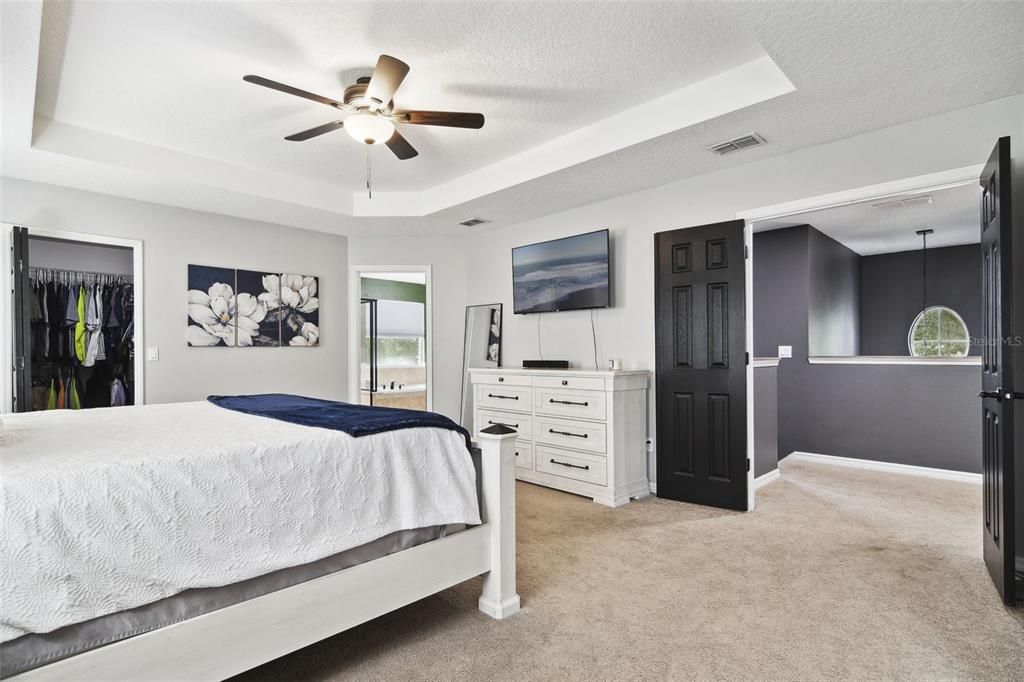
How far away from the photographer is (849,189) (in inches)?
128

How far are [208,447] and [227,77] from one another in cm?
223

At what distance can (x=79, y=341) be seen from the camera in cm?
460

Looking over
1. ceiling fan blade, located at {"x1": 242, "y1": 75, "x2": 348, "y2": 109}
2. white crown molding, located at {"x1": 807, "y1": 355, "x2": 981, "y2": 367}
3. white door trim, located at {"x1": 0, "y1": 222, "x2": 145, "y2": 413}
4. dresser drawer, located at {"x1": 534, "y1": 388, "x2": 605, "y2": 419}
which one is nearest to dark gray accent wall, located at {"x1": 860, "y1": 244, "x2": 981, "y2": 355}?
white crown molding, located at {"x1": 807, "y1": 355, "x2": 981, "y2": 367}

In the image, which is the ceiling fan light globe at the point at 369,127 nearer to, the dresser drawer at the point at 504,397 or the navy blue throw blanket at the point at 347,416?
the navy blue throw blanket at the point at 347,416

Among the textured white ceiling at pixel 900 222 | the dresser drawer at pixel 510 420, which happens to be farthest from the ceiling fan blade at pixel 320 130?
the textured white ceiling at pixel 900 222

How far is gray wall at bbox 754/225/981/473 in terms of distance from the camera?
4.85 metres

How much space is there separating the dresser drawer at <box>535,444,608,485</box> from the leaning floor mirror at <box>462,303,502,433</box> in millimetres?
1400

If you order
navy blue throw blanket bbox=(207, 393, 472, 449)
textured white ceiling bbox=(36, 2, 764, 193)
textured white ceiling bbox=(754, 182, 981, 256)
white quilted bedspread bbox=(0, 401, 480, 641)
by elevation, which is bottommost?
white quilted bedspread bbox=(0, 401, 480, 641)

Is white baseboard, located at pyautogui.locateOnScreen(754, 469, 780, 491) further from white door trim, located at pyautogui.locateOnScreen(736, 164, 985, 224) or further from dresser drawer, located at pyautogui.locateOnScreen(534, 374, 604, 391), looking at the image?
white door trim, located at pyautogui.locateOnScreen(736, 164, 985, 224)

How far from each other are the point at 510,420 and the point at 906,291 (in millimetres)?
6093

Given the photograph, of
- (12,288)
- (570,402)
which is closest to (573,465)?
(570,402)

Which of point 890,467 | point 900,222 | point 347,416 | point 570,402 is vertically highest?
point 900,222

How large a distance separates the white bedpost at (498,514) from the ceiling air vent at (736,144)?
2338 millimetres

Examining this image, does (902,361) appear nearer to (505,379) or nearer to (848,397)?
(848,397)
